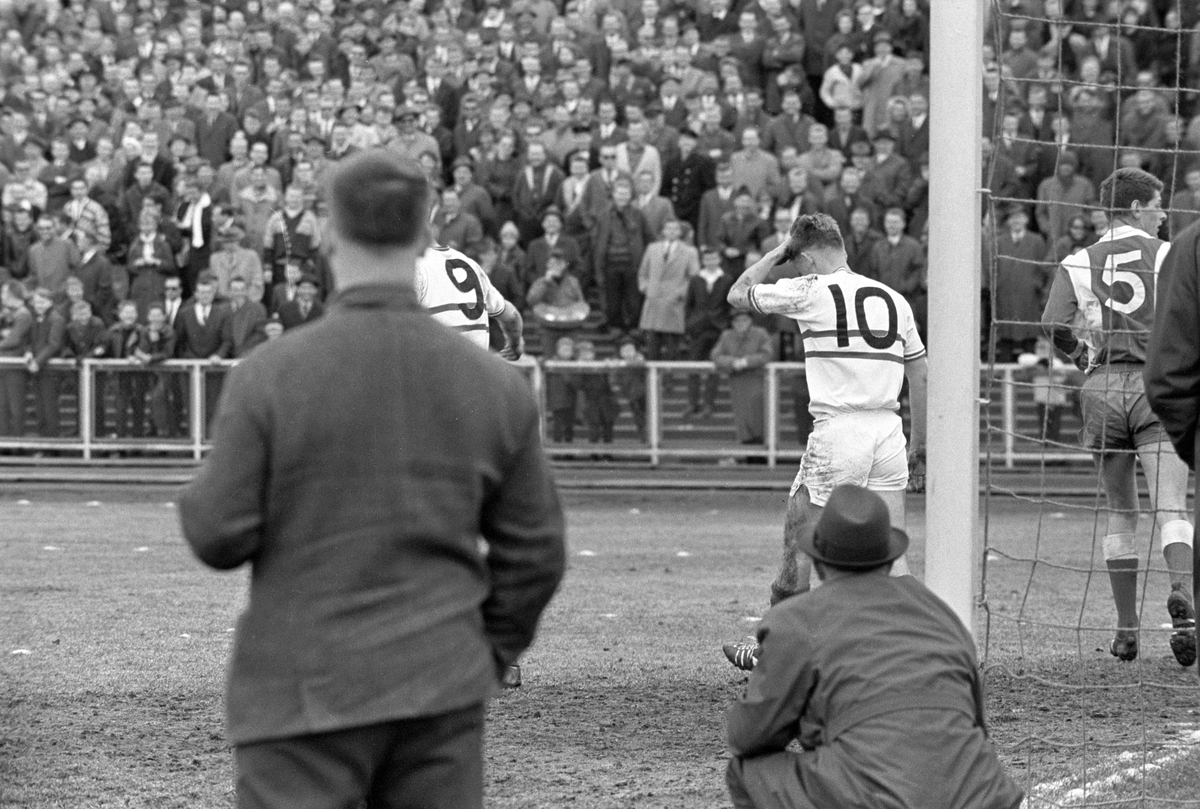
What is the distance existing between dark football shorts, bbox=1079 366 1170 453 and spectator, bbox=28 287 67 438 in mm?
12787

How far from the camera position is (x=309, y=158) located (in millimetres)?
21234

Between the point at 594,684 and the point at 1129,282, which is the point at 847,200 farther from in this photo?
the point at 594,684

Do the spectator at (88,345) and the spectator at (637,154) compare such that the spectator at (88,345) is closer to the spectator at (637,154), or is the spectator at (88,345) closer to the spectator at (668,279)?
the spectator at (668,279)

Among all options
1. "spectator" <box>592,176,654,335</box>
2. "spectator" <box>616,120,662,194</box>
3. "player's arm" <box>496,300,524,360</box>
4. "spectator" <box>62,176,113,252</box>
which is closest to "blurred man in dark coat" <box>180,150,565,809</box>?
"player's arm" <box>496,300,524,360</box>

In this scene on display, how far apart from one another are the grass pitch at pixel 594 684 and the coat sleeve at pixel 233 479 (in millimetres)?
3034

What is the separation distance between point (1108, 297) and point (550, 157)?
12527 millimetres

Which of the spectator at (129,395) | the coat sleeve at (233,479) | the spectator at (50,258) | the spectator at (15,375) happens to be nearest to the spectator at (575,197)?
the spectator at (129,395)

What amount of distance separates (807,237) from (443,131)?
13765mm

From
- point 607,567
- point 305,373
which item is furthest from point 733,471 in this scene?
point 305,373

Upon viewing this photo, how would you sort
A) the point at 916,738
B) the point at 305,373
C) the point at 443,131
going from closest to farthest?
the point at 305,373
the point at 916,738
the point at 443,131

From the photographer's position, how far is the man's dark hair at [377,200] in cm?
358

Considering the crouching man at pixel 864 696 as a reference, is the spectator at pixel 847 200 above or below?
above

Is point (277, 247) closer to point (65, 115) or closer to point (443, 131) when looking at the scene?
point (443, 131)

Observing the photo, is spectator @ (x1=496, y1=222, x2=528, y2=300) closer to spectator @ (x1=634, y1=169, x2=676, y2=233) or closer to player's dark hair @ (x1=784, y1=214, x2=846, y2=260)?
spectator @ (x1=634, y1=169, x2=676, y2=233)
